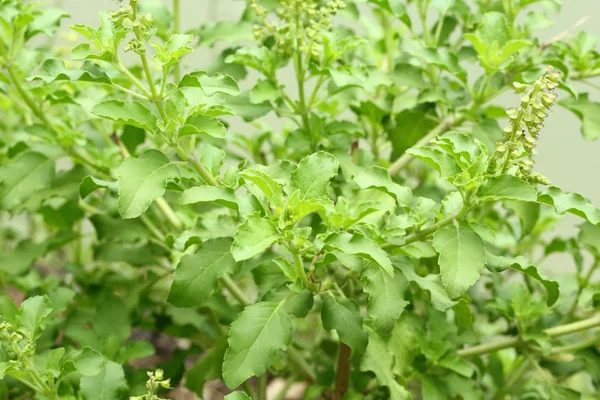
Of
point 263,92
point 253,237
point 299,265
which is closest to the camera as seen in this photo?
point 253,237

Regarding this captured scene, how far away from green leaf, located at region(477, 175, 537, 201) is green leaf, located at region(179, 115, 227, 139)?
0.94ft

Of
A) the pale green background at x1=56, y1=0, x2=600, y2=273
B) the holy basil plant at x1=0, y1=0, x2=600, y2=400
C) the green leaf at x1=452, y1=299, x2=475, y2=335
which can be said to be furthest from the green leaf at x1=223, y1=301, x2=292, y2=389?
the pale green background at x1=56, y1=0, x2=600, y2=273

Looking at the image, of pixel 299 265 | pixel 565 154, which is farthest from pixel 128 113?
pixel 565 154

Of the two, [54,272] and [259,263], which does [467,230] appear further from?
[54,272]

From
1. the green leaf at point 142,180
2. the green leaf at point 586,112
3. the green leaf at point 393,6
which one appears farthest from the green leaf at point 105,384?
the green leaf at point 586,112

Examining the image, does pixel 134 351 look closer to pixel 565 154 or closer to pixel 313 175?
pixel 313 175

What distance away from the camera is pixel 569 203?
0.78 meters

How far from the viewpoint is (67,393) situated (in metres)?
0.90

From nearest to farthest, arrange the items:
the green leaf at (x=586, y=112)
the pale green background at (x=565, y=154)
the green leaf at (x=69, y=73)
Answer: the green leaf at (x=69, y=73), the green leaf at (x=586, y=112), the pale green background at (x=565, y=154)

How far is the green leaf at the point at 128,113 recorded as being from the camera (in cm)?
78

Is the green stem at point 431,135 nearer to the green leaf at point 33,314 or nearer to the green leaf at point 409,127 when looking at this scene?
the green leaf at point 409,127

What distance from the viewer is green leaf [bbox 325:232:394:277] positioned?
0.73 m

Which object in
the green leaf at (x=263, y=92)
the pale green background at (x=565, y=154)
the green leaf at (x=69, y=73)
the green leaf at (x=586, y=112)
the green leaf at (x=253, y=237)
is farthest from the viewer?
the pale green background at (x=565, y=154)

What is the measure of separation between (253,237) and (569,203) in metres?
0.34
